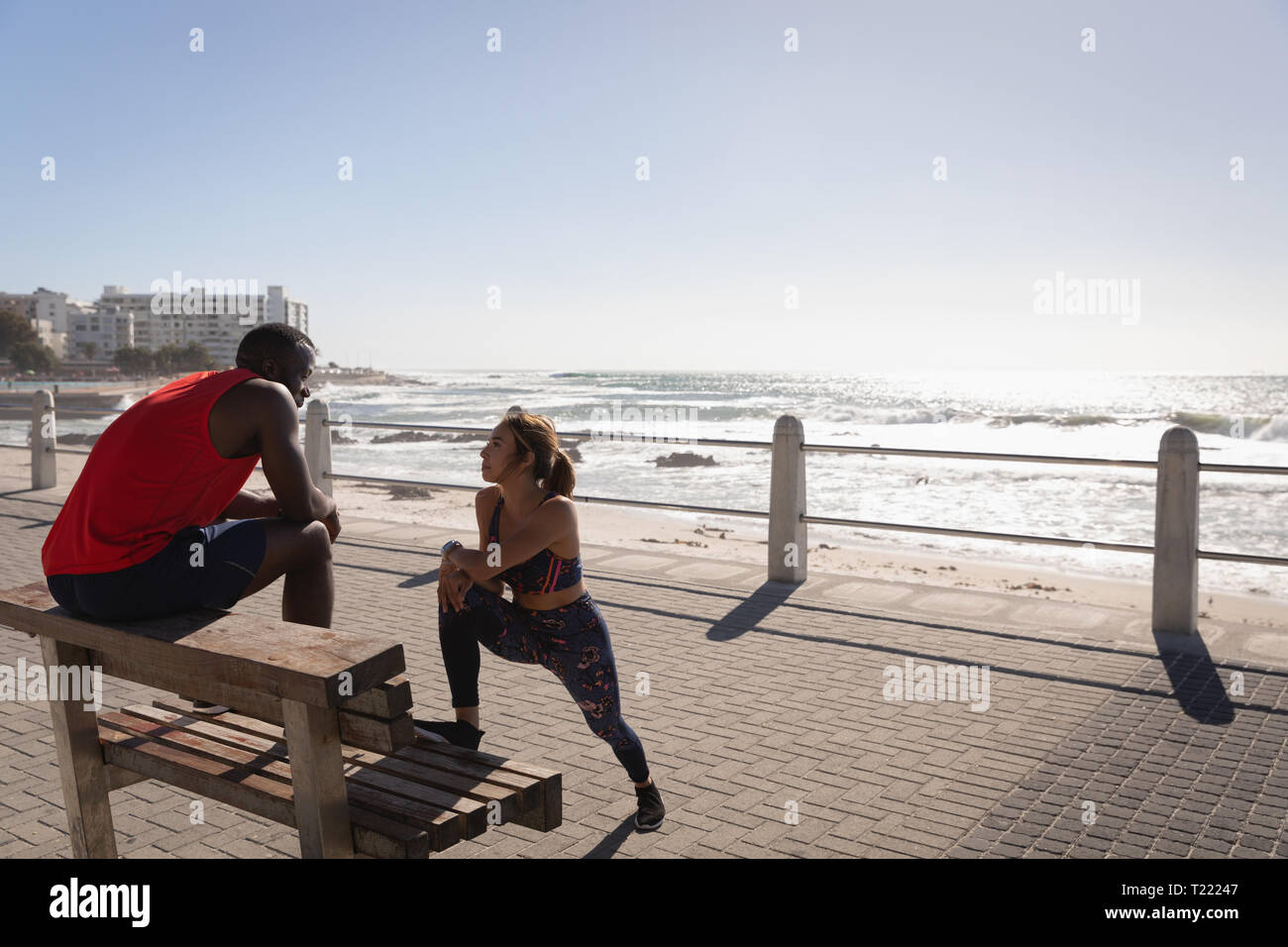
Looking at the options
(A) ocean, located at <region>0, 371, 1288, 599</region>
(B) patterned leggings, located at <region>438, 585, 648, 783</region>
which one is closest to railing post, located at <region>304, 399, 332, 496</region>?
(A) ocean, located at <region>0, 371, 1288, 599</region>

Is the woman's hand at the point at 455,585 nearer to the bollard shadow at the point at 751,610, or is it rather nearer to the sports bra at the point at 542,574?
the sports bra at the point at 542,574

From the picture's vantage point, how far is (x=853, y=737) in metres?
4.98

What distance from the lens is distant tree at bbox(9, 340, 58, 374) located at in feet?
400

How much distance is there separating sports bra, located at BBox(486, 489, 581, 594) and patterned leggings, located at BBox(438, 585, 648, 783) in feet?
0.27

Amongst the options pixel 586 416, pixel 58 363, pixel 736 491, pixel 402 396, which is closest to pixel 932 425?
pixel 586 416

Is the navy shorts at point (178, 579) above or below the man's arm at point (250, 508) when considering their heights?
below

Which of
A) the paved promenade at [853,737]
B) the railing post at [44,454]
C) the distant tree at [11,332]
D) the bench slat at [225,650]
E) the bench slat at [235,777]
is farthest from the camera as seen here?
the distant tree at [11,332]

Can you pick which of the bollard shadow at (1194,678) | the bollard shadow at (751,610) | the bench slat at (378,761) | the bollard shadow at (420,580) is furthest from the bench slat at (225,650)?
the bollard shadow at (420,580)

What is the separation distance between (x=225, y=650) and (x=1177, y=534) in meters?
6.32

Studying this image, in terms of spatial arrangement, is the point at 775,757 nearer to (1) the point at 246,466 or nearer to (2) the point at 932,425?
(1) the point at 246,466

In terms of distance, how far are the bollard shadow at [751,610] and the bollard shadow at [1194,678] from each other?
260 centimetres

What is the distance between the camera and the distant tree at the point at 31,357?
121938 mm

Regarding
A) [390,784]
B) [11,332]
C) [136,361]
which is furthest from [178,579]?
[136,361]
